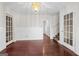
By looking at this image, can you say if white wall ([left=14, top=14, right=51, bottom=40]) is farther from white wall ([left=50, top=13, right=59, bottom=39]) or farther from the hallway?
white wall ([left=50, top=13, right=59, bottom=39])

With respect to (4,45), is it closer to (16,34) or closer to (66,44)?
(16,34)

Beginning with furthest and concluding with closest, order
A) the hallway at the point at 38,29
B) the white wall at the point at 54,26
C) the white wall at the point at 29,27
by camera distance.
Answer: the white wall at the point at 54,26, the white wall at the point at 29,27, the hallway at the point at 38,29

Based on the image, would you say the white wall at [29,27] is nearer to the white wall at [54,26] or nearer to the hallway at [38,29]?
the hallway at [38,29]

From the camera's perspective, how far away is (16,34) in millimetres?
2703

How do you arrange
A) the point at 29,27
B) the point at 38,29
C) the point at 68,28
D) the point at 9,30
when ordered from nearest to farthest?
the point at 9,30 → the point at 68,28 → the point at 38,29 → the point at 29,27

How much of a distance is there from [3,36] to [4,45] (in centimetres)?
24

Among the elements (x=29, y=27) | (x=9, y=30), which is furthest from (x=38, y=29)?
(x=9, y=30)

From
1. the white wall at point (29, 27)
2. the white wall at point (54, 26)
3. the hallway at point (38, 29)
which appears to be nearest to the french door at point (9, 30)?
the hallway at point (38, 29)

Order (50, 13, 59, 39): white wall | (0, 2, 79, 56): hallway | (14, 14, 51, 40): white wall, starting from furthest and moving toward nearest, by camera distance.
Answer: (50, 13, 59, 39): white wall → (14, 14, 51, 40): white wall → (0, 2, 79, 56): hallway

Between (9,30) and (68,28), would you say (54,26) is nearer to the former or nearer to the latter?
(68,28)

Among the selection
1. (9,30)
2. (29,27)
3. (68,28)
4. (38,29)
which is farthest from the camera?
(29,27)

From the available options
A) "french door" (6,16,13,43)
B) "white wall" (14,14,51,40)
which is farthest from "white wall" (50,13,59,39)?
"french door" (6,16,13,43)

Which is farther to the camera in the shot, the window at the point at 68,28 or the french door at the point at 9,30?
the window at the point at 68,28

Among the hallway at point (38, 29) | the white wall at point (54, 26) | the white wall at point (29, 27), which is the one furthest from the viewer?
the white wall at point (54, 26)
